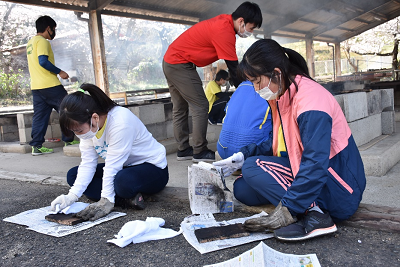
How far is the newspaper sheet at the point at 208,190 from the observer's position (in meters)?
2.37

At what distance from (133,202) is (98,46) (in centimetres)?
614

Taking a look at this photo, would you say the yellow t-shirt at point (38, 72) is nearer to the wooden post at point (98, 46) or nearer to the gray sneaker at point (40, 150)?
the gray sneaker at point (40, 150)

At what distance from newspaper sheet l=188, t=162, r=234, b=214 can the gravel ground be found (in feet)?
0.28

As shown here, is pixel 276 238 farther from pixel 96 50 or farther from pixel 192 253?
pixel 96 50

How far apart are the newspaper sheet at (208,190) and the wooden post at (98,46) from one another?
5.96 meters

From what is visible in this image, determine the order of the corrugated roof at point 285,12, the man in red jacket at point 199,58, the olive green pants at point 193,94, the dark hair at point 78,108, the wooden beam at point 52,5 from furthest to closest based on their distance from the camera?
1. the corrugated roof at point 285,12
2. the wooden beam at point 52,5
3. the olive green pants at point 193,94
4. the man in red jacket at point 199,58
5. the dark hair at point 78,108

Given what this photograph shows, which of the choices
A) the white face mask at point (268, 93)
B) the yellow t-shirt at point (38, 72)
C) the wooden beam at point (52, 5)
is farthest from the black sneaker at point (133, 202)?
the wooden beam at point (52, 5)

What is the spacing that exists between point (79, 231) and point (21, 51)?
13.7 meters

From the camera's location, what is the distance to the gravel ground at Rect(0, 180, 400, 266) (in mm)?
1781

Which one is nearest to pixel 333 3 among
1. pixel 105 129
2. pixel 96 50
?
pixel 96 50

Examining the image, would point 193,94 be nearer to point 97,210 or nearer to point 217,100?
point 97,210

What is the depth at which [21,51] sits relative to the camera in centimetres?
1391

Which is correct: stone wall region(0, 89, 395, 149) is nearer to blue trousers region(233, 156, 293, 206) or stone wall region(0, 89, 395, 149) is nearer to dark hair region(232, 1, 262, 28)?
dark hair region(232, 1, 262, 28)

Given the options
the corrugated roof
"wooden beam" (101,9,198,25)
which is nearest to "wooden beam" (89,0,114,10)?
the corrugated roof
